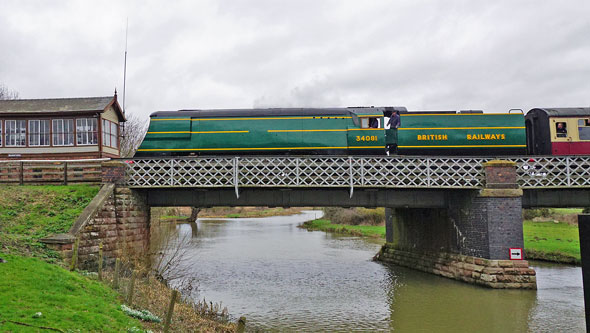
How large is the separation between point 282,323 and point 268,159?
22.4 feet

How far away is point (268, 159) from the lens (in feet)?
55.7

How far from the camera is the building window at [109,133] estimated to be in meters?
20.8

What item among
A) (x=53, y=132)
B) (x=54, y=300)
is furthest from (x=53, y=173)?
(x=54, y=300)

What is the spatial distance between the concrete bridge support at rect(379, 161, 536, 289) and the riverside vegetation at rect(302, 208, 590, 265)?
8369 millimetres

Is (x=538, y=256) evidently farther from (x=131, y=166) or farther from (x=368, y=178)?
(x=131, y=166)

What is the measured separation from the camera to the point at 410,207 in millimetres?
17906

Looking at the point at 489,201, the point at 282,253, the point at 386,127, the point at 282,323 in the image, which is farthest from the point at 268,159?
the point at 282,253

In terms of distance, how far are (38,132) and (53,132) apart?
0.83 meters

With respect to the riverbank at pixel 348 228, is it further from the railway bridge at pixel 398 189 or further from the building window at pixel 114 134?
the building window at pixel 114 134

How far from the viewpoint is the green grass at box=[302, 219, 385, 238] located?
131 ft

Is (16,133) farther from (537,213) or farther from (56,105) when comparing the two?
(537,213)

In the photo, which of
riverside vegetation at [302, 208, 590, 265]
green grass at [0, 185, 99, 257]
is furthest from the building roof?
riverside vegetation at [302, 208, 590, 265]

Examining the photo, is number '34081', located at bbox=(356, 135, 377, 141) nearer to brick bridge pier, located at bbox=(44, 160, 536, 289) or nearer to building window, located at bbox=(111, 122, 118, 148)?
brick bridge pier, located at bbox=(44, 160, 536, 289)

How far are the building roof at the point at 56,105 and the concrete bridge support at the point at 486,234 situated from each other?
17.3m
